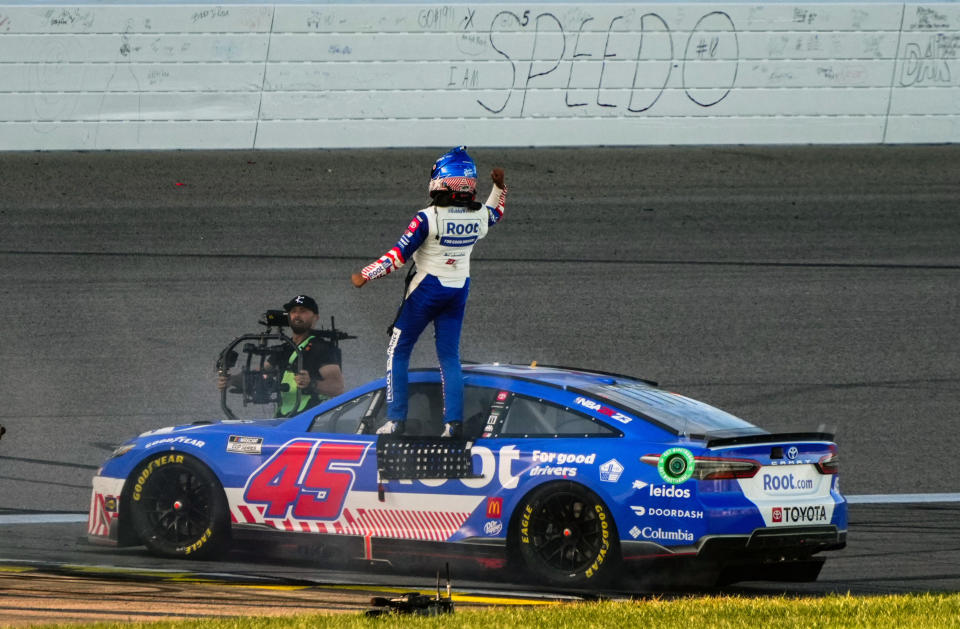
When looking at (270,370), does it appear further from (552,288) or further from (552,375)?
(552,288)

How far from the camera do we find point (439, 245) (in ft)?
29.6

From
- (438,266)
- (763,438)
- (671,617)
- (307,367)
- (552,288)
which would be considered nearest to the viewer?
(671,617)

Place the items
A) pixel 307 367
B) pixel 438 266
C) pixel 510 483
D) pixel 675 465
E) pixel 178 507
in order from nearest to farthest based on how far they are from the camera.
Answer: pixel 675 465 < pixel 510 483 < pixel 178 507 < pixel 438 266 < pixel 307 367

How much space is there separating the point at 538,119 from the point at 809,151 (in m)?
3.37

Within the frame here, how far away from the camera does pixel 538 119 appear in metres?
19.3

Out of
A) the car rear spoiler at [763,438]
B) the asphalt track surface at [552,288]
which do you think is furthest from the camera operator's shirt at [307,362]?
the car rear spoiler at [763,438]

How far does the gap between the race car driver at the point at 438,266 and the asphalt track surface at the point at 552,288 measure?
4.17 ft

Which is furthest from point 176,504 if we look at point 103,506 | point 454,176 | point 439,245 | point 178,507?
point 454,176

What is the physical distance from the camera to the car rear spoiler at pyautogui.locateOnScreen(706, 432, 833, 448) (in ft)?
25.6

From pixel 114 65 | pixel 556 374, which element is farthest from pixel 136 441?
pixel 114 65

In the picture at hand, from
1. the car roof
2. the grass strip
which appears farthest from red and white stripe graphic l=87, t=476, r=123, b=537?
the grass strip

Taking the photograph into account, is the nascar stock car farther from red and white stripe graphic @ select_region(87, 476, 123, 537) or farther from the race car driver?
the race car driver

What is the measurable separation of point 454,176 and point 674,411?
73.6 inches

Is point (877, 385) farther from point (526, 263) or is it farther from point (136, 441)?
point (136, 441)
